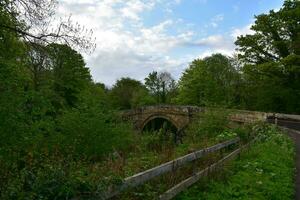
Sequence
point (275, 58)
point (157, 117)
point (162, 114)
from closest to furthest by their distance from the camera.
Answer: point (275, 58), point (162, 114), point (157, 117)

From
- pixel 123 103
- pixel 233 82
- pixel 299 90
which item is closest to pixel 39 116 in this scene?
pixel 299 90

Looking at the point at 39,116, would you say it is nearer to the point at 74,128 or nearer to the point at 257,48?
the point at 74,128

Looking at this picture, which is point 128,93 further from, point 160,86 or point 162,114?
point 162,114

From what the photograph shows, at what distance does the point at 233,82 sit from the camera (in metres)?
67.5

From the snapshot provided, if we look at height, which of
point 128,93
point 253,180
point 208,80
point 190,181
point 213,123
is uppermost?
point 208,80

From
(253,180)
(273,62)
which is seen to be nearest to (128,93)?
(273,62)

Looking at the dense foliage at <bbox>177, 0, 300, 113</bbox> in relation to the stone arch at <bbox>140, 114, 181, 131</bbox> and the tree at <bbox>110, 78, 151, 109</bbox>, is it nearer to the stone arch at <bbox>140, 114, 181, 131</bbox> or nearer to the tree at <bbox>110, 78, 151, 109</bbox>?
the stone arch at <bbox>140, 114, 181, 131</bbox>

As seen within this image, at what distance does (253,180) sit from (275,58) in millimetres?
43164

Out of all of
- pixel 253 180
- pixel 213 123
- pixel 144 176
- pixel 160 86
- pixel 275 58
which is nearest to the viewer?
pixel 144 176

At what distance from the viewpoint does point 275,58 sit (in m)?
51.8

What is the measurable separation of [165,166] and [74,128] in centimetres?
956

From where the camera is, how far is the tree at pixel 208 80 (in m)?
61.9

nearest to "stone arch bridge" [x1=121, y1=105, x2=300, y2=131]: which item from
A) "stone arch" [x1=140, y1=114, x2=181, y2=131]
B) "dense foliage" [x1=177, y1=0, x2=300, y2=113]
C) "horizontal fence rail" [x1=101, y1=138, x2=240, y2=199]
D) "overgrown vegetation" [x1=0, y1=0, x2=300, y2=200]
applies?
"stone arch" [x1=140, y1=114, x2=181, y2=131]

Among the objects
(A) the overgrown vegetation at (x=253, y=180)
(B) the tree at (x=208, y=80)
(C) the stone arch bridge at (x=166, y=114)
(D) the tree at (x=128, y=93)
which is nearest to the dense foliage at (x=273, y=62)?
(C) the stone arch bridge at (x=166, y=114)
